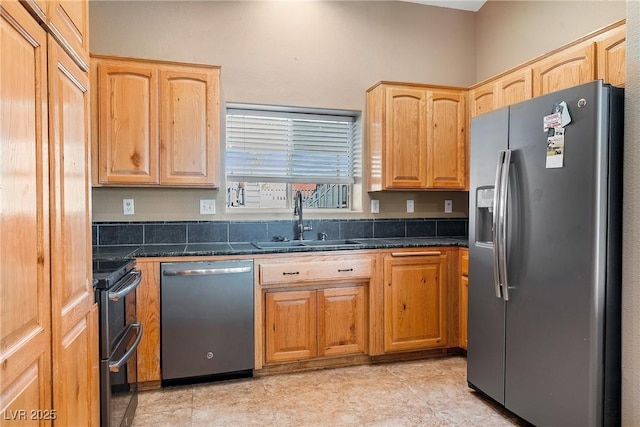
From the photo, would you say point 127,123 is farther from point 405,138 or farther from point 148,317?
point 405,138

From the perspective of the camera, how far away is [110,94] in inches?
106

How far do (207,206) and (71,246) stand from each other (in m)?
1.86

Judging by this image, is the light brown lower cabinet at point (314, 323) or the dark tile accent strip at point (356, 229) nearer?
the light brown lower cabinet at point (314, 323)

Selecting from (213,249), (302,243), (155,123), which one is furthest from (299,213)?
(155,123)

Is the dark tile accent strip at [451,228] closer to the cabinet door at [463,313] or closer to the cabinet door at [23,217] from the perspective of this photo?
the cabinet door at [463,313]

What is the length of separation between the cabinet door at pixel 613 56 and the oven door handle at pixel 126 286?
278 centimetres

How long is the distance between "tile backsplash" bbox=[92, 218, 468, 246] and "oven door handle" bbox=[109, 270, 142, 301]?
100cm

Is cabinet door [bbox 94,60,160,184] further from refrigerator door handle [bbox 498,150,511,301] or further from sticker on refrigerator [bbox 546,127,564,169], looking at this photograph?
sticker on refrigerator [bbox 546,127,564,169]

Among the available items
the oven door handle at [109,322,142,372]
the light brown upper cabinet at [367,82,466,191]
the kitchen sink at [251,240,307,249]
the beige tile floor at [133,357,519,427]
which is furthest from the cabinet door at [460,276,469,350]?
the oven door handle at [109,322,142,372]

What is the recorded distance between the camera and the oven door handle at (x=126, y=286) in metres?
1.72

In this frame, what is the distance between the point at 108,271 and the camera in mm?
1788

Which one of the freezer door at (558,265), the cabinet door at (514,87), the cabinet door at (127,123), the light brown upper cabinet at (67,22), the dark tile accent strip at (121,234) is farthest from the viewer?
the dark tile accent strip at (121,234)

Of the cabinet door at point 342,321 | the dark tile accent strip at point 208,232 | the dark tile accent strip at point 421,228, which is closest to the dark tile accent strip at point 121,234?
the dark tile accent strip at point 208,232

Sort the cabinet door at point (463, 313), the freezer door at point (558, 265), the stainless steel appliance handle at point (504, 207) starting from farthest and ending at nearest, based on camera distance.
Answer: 1. the cabinet door at point (463, 313)
2. the stainless steel appliance handle at point (504, 207)
3. the freezer door at point (558, 265)
